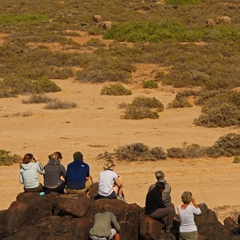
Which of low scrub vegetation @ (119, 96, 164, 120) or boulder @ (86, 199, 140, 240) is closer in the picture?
boulder @ (86, 199, 140, 240)

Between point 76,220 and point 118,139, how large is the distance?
6.94m

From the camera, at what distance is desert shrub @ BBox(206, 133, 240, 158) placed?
401 inches

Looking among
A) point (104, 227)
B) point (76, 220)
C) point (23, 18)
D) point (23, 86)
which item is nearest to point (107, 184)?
point (76, 220)

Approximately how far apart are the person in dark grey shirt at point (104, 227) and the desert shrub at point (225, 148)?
20.3 feet

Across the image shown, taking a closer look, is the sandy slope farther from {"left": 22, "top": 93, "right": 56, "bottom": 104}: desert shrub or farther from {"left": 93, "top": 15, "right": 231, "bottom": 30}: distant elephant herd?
{"left": 93, "top": 15, "right": 231, "bottom": 30}: distant elephant herd

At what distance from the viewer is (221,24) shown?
1545 inches

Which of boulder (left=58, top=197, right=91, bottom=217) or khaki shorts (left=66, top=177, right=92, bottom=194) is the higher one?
khaki shorts (left=66, top=177, right=92, bottom=194)

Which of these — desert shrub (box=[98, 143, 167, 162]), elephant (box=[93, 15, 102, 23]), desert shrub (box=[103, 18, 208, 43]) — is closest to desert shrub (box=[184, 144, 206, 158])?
desert shrub (box=[98, 143, 167, 162])

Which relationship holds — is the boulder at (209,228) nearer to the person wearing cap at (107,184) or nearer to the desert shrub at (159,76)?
the person wearing cap at (107,184)

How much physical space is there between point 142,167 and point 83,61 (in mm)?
16936

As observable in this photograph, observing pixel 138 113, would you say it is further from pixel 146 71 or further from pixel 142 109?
pixel 146 71

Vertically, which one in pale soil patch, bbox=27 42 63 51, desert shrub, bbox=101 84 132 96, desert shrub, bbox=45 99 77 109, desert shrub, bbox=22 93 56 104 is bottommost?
desert shrub, bbox=45 99 77 109

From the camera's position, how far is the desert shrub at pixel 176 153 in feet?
32.7

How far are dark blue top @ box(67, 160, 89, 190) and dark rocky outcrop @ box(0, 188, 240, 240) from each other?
1.24 ft
